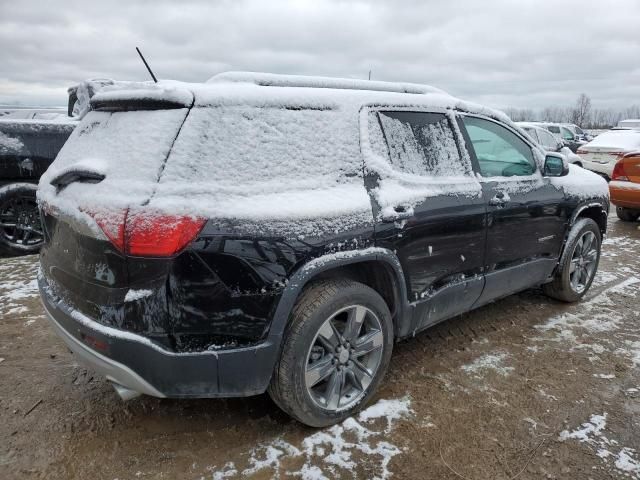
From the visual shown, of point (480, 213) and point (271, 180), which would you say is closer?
point (271, 180)

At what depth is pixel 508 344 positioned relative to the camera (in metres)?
3.76

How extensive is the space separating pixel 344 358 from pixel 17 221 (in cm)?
489

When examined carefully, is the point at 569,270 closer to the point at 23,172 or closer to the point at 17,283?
the point at 17,283

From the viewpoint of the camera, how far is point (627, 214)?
28.9ft

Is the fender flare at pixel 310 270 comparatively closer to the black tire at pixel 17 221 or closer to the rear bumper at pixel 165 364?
the rear bumper at pixel 165 364

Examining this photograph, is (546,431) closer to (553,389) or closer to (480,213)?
(553,389)

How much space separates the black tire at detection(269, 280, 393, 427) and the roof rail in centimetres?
116

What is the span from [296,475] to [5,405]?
1.82 meters

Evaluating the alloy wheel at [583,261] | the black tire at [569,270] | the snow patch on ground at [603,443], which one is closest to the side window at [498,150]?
the black tire at [569,270]

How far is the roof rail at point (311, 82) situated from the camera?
2.68m

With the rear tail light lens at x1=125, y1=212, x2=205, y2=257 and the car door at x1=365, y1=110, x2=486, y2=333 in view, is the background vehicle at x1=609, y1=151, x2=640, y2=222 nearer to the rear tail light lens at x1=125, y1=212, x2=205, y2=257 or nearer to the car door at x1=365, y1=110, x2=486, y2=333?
the car door at x1=365, y1=110, x2=486, y2=333

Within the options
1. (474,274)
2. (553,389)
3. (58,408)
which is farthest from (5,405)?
(553,389)

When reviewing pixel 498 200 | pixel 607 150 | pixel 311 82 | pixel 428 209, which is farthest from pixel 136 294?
pixel 607 150

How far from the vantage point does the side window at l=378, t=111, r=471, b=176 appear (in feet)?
9.42
